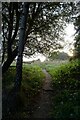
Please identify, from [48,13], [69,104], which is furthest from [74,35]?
[69,104]

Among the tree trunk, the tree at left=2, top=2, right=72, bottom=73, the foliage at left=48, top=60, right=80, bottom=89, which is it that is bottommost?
the foliage at left=48, top=60, right=80, bottom=89

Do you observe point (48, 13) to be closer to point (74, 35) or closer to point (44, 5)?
point (44, 5)

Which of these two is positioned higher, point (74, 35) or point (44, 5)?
point (44, 5)

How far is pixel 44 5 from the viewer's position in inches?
811

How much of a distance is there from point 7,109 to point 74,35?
9007 millimetres

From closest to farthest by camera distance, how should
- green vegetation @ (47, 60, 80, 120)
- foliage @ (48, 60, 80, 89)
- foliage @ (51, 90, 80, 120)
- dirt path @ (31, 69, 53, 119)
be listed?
1. foliage @ (51, 90, 80, 120)
2. green vegetation @ (47, 60, 80, 120)
3. dirt path @ (31, 69, 53, 119)
4. foliage @ (48, 60, 80, 89)

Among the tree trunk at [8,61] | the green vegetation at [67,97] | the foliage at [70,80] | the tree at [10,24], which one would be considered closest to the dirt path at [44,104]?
the green vegetation at [67,97]

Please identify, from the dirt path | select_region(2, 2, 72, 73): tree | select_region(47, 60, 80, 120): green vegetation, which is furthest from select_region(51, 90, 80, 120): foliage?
select_region(2, 2, 72, 73): tree

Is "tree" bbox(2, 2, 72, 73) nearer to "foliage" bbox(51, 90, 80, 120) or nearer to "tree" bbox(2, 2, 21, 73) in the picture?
"tree" bbox(2, 2, 21, 73)

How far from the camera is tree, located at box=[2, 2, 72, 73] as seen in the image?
2045cm

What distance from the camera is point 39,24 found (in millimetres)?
21672

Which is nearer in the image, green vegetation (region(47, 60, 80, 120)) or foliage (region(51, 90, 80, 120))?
foliage (region(51, 90, 80, 120))

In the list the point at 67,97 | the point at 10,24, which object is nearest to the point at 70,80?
the point at 67,97

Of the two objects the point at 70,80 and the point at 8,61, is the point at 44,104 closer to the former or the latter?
the point at 70,80
